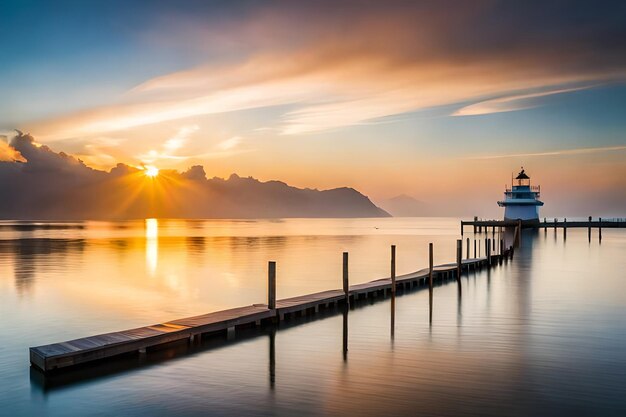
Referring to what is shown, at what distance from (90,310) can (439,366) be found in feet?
54.6

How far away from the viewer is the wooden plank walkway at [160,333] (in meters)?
13.9

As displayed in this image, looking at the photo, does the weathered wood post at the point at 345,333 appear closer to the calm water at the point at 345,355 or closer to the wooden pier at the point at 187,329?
the calm water at the point at 345,355

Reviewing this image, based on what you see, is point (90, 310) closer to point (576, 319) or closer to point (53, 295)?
point (53, 295)

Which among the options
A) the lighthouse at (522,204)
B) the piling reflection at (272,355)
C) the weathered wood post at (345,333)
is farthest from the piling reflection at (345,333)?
the lighthouse at (522,204)

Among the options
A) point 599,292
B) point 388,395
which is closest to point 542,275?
point 599,292

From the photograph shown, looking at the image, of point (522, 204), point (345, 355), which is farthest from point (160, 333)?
point (522, 204)

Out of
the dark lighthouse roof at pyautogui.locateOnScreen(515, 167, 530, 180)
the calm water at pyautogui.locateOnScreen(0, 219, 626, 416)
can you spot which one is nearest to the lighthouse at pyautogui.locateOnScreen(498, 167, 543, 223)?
the dark lighthouse roof at pyautogui.locateOnScreen(515, 167, 530, 180)

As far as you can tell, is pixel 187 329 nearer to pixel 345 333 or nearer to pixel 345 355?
pixel 345 355

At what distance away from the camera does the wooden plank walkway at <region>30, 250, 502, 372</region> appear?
13922 millimetres

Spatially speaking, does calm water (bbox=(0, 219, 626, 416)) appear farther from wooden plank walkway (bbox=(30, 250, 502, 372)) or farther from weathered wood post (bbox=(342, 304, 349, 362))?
wooden plank walkway (bbox=(30, 250, 502, 372))

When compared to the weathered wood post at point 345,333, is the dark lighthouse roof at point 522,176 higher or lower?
higher

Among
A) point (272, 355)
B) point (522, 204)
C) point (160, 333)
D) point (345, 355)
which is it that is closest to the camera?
point (160, 333)

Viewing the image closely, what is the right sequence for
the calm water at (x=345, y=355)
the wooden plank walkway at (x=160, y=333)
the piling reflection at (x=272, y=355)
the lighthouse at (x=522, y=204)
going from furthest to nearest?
1. the lighthouse at (x=522, y=204)
2. the piling reflection at (x=272, y=355)
3. the wooden plank walkway at (x=160, y=333)
4. the calm water at (x=345, y=355)

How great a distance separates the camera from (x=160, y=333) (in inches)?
628
